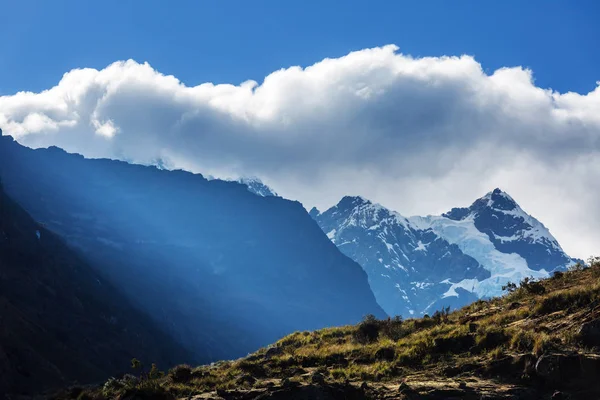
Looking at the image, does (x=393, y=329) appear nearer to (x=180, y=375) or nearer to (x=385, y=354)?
(x=385, y=354)

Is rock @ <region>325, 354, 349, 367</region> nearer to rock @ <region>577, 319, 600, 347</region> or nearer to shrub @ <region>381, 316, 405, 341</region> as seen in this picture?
shrub @ <region>381, 316, 405, 341</region>

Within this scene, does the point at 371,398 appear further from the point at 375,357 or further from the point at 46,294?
the point at 46,294

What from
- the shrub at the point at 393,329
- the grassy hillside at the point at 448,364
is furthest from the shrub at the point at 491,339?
the shrub at the point at 393,329

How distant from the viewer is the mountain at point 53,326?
374ft

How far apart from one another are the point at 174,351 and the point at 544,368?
188 metres

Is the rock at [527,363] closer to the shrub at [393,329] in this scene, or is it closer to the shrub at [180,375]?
the shrub at [393,329]

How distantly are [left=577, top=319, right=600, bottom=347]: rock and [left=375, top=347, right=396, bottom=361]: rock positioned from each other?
719 cm

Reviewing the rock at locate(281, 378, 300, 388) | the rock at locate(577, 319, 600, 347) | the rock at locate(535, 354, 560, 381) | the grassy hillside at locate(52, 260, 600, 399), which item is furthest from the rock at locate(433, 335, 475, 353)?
the rock at locate(281, 378, 300, 388)

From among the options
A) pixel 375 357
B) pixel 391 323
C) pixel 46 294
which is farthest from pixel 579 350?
pixel 46 294

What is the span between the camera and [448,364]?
21203 mm

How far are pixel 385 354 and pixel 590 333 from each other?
7.93 metres

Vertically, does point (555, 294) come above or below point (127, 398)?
above

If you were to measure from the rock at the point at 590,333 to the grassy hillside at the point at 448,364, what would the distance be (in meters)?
0.03

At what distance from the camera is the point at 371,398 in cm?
1812
